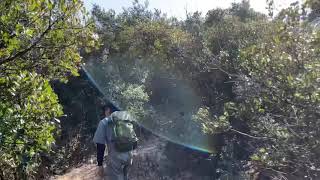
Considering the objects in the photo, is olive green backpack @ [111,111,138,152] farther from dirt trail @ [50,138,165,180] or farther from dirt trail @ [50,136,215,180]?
dirt trail @ [50,138,165,180]

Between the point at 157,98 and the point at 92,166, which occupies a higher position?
the point at 157,98

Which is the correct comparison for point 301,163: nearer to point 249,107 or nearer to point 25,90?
point 249,107

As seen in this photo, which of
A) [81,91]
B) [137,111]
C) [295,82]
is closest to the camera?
[295,82]

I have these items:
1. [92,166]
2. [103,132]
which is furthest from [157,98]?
[103,132]

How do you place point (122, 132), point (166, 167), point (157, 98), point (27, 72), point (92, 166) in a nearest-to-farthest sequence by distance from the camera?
point (27, 72), point (122, 132), point (166, 167), point (92, 166), point (157, 98)

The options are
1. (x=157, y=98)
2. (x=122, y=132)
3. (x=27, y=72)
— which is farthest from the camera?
(x=157, y=98)

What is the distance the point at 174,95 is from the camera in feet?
39.4

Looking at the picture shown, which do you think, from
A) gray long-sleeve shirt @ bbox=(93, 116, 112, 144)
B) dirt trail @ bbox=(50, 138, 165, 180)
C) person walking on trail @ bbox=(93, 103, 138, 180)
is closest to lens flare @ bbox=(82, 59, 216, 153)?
dirt trail @ bbox=(50, 138, 165, 180)

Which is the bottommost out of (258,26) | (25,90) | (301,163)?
(301,163)

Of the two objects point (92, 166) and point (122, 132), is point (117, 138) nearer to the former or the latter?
point (122, 132)

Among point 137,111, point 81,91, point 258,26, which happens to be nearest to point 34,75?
point 258,26

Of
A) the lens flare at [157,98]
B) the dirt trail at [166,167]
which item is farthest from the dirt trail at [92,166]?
the lens flare at [157,98]

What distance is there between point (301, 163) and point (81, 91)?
9868mm

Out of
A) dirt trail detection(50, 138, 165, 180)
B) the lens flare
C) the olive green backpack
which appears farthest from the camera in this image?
the lens flare
